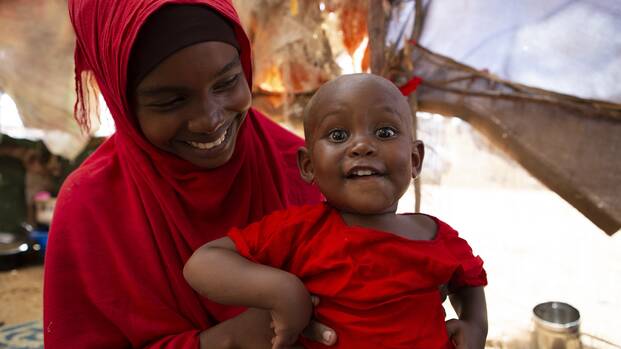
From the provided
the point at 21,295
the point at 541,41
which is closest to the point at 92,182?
the point at 541,41

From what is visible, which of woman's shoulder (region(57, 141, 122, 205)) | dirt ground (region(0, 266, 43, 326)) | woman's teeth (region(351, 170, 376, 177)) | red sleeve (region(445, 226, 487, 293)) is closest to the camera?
woman's teeth (region(351, 170, 376, 177))

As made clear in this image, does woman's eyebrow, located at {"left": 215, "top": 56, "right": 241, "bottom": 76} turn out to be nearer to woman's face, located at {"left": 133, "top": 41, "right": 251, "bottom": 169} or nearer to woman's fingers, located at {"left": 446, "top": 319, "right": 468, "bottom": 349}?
woman's face, located at {"left": 133, "top": 41, "right": 251, "bottom": 169}

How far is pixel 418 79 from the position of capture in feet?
8.92

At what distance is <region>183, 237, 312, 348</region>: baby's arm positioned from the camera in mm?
1018

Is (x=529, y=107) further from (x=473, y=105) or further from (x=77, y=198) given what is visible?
(x=77, y=198)

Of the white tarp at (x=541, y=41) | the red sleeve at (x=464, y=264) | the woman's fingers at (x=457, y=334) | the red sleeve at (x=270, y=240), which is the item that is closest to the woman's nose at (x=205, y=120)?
the red sleeve at (x=270, y=240)

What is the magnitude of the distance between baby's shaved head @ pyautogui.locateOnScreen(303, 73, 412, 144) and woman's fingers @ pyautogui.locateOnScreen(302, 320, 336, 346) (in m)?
0.46

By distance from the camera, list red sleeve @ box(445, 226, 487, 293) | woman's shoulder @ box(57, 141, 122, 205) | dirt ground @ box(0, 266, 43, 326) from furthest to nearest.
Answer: dirt ground @ box(0, 266, 43, 326)
woman's shoulder @ box(57, 141, 122, 205)
red sleeve @ box(445, 226, 487, 293)

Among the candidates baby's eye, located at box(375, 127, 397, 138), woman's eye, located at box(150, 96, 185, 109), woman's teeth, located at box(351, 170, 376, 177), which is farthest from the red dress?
woman's eye, located at box(150, 96, 185, 109)

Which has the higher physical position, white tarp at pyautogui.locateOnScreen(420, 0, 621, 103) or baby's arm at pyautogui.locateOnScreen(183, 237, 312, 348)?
white tarp at pyautogui.locateOnScreen(420, 0, 621, 103)

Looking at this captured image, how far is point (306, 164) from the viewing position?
128 centimetres

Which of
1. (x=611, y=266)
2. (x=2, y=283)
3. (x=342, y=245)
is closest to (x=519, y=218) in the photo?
(x=611, y=266)

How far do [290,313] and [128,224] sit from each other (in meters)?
0.59

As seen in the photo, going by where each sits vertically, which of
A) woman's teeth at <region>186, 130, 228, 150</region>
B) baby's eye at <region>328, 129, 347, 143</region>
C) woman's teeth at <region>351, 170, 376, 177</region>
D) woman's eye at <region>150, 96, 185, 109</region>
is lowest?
woman's teeth at <region>351, 170, 376, 177</region>
